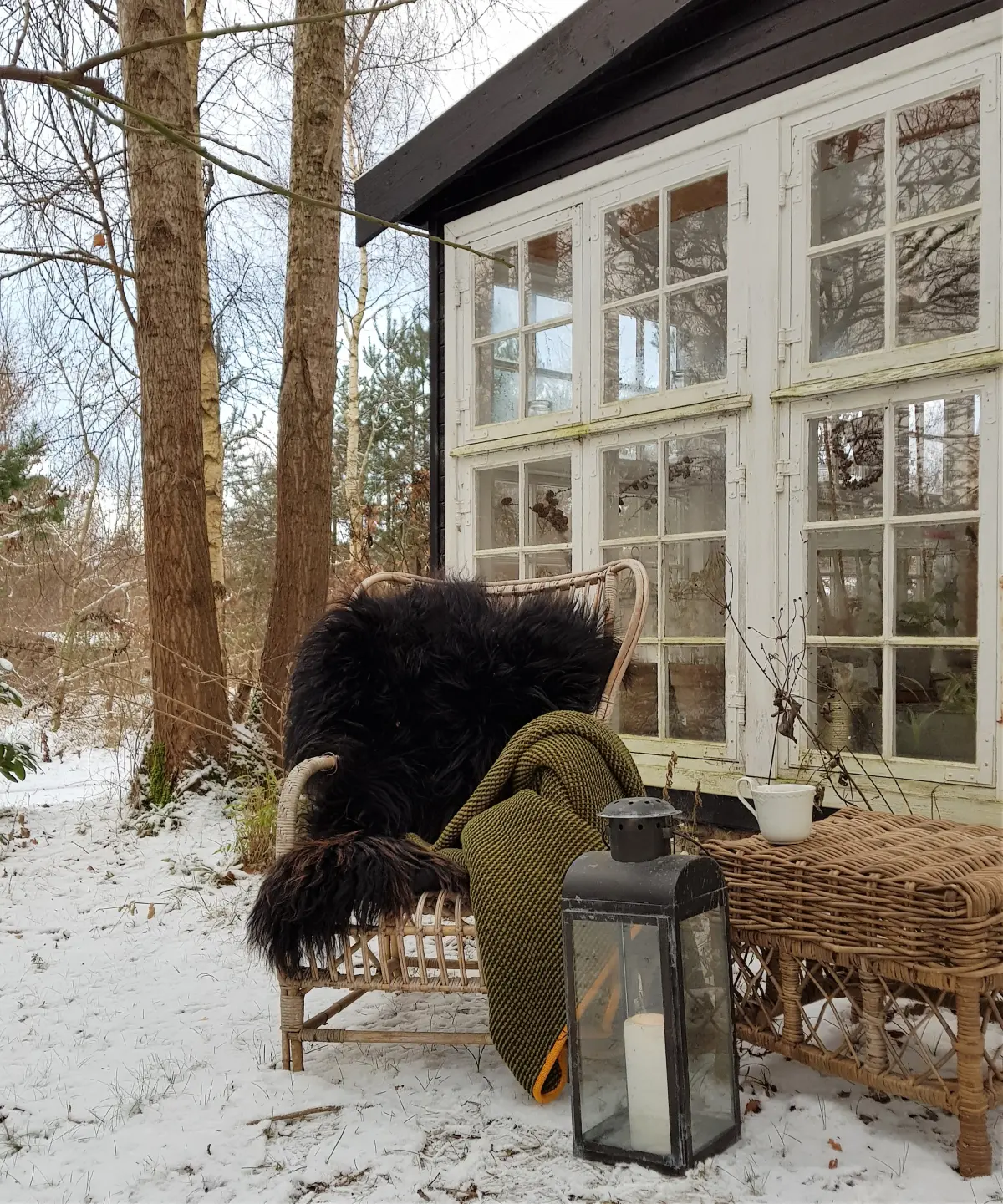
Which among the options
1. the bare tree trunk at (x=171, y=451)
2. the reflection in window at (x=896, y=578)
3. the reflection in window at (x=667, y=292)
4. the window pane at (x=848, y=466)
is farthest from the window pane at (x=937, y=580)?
the bare tree trunk at (x=171, y=451)

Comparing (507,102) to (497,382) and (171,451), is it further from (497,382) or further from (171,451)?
(171,451)

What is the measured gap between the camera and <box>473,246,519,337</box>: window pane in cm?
387

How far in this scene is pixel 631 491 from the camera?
3.46m

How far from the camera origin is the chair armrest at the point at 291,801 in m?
2.01

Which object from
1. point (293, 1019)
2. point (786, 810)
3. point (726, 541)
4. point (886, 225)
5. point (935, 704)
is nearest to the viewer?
point (786, 810)

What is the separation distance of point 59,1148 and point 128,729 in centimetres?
450

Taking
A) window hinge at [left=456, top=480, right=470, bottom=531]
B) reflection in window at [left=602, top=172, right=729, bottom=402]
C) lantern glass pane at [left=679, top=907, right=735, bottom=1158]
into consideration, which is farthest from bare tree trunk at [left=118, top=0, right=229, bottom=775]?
lantern glass pane at [left=679, top=907, right=735, bottom=1158]

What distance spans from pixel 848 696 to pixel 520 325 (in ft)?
5.93

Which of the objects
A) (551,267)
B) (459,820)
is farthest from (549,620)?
(551,267)

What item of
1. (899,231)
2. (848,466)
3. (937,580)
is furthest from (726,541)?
(899,231)

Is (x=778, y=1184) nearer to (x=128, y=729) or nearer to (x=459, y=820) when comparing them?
(x=459, y=820)

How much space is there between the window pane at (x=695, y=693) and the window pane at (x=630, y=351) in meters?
0.87

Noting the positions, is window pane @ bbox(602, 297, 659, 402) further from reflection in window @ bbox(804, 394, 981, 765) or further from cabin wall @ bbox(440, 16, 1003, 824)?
reflection in window @ bbox(804, 394, 981, 765)

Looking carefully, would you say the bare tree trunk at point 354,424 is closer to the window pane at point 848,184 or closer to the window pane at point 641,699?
the window pane at point 641,699
